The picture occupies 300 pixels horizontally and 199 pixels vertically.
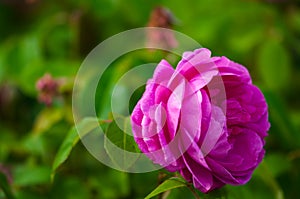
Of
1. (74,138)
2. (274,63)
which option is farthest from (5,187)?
(274,63)

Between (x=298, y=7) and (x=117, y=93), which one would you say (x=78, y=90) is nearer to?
(x=117, y=93)

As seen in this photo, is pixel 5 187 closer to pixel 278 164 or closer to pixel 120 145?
pixel 120 145

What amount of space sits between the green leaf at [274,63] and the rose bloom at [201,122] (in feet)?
2.19

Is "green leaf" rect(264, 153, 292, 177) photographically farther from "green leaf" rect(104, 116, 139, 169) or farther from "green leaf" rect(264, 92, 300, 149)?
"green leaf" rect(104, 116, 139, 169)

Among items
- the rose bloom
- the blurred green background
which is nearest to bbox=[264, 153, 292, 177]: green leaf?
the blurred green background

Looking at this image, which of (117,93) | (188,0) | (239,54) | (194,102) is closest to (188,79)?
(194,102)

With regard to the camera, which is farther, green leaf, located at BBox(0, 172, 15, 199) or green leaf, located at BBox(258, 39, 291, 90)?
green leaf, located at BBox(258, 39, 291, 90)

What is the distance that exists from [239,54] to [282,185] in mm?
519

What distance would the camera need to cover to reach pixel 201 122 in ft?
2.00

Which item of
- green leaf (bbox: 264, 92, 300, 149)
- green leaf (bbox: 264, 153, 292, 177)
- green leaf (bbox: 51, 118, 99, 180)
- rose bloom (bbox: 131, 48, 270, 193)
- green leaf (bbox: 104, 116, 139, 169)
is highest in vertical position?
rose bloom (bbox: 131, 48, 270, 193)

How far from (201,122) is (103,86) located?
0.43m

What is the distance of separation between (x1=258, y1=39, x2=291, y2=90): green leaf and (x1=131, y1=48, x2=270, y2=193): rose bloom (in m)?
0.67

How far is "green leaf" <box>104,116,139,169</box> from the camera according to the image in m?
0.68

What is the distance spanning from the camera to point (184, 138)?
0.62 m
